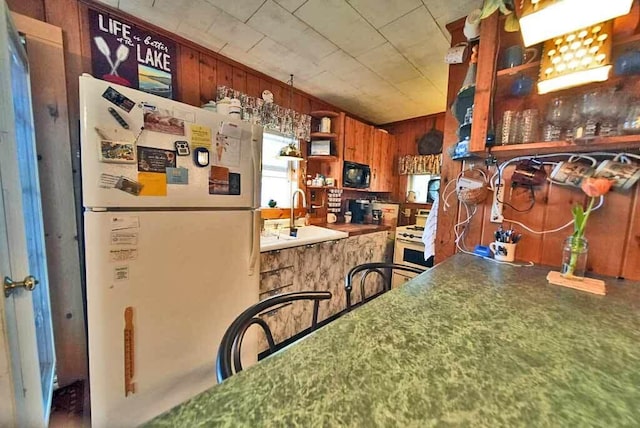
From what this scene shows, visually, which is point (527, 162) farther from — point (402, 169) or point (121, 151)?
point (402, 169)

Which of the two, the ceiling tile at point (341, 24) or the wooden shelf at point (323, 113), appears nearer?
the ceiling tile at point (341, 24)

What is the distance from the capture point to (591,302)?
85 centimetres

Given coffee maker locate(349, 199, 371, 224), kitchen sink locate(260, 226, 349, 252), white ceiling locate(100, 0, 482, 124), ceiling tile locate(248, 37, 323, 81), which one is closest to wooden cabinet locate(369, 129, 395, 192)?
coffee maker locate(349, 199, 371, 224)

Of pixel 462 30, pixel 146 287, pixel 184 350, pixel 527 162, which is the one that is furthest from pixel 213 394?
pixel 462 30

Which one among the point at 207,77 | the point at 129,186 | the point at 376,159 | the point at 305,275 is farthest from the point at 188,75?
the point at 376,159

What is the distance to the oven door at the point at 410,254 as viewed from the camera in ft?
9.02

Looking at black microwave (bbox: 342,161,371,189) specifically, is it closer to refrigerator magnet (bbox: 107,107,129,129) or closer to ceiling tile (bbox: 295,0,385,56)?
ceiling tile (bbox: 295,0,385,56)

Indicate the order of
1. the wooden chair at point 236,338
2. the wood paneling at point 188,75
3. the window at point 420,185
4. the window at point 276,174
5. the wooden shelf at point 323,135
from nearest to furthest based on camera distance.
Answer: the wooden chair at point 236,338, the wood paneling at point 188,75, the window at point 276,174, the wooden shelf at point 323,135, the window at point 420,185

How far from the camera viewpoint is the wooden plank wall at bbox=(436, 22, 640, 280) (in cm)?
110

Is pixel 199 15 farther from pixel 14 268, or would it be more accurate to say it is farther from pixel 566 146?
pixel 566 146

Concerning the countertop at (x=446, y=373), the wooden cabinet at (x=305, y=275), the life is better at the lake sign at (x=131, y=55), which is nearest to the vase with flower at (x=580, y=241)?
the countertop at (x=446, y=373)

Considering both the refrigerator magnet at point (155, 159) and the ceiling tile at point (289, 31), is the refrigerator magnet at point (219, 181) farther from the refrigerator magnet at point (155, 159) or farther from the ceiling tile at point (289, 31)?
the ceiling tile at point (289, 31)

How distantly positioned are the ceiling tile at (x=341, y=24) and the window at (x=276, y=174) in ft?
3.65

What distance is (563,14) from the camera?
0.76 meters
